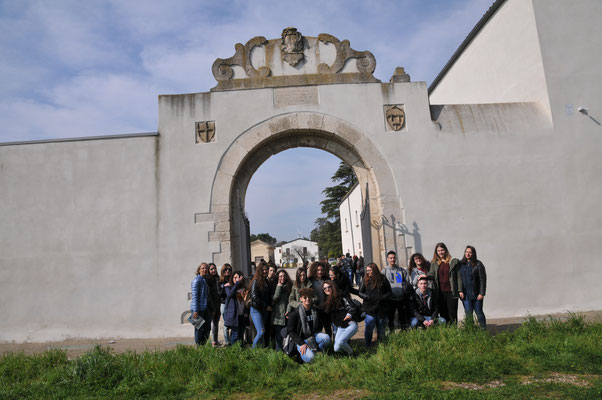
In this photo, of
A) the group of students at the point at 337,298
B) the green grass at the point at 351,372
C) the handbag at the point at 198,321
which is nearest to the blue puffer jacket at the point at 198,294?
the group of students at the point at 337,298

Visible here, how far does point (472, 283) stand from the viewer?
621cm

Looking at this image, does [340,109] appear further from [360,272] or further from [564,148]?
[360,272]

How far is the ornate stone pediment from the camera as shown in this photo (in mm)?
8633

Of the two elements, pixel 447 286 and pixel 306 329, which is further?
pixel 447 286

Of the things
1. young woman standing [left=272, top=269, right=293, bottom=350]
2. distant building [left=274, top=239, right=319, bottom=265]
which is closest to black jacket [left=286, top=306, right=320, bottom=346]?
young woman standing [left=272, top=269, right=293, bottom=350]

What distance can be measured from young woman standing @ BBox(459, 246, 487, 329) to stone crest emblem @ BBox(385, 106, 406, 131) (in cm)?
318

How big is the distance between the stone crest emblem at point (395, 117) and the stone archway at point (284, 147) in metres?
0.59

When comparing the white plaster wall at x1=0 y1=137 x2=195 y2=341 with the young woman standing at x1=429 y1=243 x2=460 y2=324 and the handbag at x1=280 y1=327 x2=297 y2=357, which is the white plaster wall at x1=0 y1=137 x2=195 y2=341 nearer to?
the handbag at x1=280 y1=327 x2=297 y2=357

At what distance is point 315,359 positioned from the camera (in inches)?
201

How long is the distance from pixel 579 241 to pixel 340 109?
5.39 metres

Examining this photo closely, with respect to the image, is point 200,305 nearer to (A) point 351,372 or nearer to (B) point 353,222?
(A) point 351,372

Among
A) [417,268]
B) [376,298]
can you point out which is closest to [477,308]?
[417,268]

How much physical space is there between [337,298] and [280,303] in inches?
35.2

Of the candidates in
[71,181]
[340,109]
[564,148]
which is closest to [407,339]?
[340,109]
